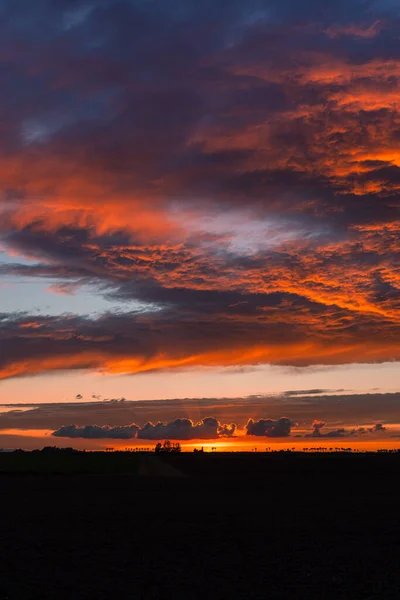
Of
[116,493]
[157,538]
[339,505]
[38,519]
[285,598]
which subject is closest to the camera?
[285,598]

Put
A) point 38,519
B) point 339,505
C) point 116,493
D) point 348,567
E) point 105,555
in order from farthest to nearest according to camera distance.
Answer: point 116,493, point 339,505, point 38,519, point 105,555, point 348,567

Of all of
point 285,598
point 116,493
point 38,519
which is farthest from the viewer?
point 116,493

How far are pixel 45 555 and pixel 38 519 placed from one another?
12229 mm

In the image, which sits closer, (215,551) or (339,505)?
(215,551)

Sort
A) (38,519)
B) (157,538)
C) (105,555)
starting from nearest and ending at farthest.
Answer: (105,555) < (157,538) < (38,519)

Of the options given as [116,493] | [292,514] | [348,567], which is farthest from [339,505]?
[348,567]

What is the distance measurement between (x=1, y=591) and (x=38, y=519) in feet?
60.1

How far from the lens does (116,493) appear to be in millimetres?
56406

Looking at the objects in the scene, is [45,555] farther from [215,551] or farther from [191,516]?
[191,516]

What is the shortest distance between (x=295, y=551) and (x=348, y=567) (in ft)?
11.2

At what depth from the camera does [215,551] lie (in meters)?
26.0

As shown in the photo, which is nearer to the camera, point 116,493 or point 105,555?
point 105,555

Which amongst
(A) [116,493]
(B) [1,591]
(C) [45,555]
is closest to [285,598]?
(B) [1,591]

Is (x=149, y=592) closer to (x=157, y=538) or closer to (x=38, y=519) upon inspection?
(x=157, y=538)
